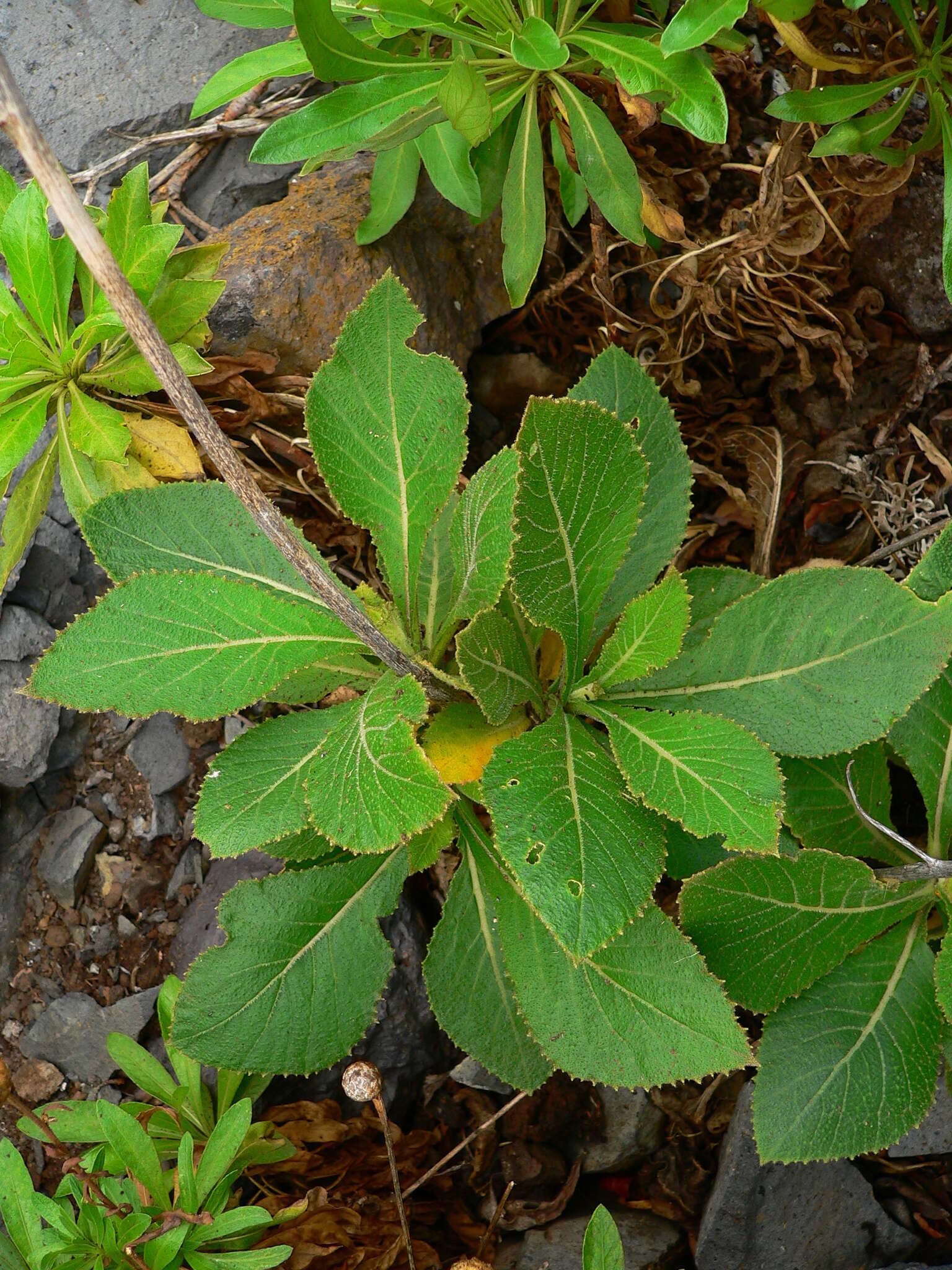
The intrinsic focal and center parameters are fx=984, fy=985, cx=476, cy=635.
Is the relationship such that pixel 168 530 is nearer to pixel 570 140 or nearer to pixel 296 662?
pixel 296 662

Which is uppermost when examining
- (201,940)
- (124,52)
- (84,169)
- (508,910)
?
(124,52)

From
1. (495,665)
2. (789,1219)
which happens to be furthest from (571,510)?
(789,1219)

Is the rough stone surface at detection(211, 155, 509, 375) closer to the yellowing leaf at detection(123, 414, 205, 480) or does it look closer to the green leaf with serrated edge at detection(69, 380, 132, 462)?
the yellowing leaf at detection(123, 414, 205, 480)

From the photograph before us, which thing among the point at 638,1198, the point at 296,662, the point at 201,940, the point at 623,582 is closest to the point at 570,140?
the point at 623,582

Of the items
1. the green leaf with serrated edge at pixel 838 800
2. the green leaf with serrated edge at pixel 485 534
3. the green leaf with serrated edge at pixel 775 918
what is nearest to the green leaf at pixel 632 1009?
the green leaf with serrated edge at pixel 775 918

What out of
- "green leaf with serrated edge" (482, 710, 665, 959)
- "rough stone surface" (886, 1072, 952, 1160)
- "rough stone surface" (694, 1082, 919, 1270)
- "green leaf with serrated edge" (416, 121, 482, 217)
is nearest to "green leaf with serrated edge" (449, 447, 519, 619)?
"green leaf with serrated edge" (482, 710, 665, 959)

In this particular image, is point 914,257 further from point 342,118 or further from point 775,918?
point 775,918
